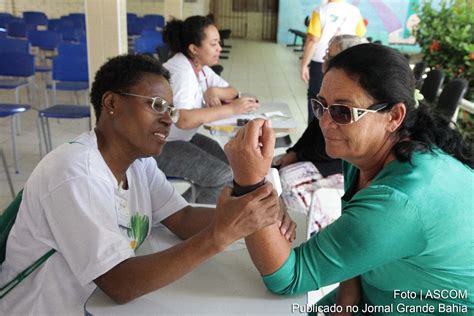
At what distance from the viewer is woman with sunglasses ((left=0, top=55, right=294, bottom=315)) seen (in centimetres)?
110

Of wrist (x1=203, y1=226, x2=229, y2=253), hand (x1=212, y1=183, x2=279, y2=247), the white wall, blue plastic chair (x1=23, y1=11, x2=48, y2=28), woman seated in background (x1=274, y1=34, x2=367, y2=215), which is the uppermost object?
the white wall

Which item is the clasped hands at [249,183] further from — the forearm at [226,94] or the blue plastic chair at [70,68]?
Answer: the blue plastic chair at [70,68]

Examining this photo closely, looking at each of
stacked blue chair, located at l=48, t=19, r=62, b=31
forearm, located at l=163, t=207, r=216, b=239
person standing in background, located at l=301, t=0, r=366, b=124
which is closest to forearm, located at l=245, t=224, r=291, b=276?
forearm, located at l=163, t=207, r=216, b=239

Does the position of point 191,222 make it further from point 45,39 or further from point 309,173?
point 45,39

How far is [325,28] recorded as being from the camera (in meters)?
4.73

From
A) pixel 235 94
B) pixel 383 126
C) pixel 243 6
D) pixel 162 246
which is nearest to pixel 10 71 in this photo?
pixel 235 94

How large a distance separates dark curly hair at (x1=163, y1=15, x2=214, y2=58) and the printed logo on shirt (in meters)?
1.79

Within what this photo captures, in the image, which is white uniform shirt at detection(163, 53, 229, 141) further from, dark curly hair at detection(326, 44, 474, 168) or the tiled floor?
dark curly hair at detection(326, 44, 474, 168)

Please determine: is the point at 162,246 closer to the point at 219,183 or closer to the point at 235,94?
the point at 219,183

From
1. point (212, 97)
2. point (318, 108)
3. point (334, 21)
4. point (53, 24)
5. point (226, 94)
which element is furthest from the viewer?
point (53, 24)

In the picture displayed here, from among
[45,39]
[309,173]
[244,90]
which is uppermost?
[45,39]

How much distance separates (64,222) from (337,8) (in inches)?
163

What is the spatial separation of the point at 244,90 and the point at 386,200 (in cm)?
711

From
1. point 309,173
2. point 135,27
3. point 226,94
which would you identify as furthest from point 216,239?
point 135,27
